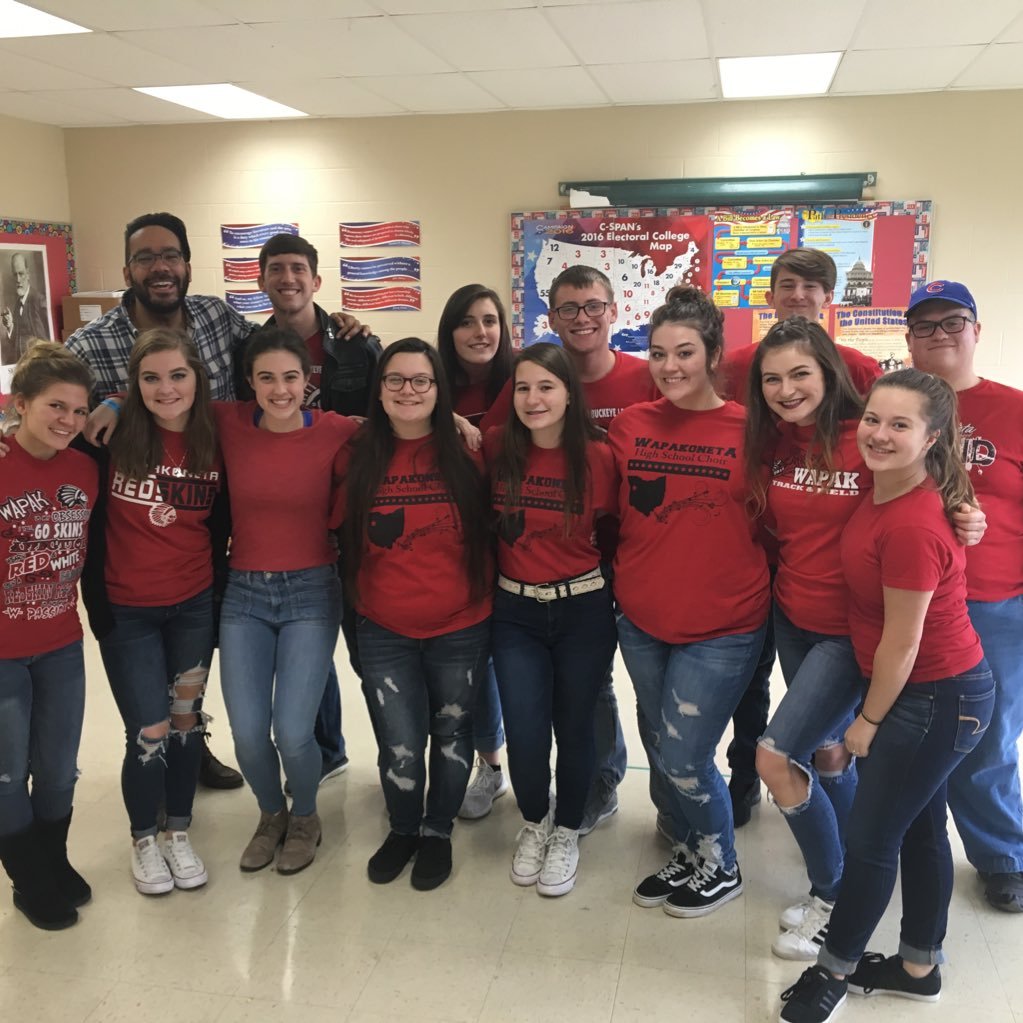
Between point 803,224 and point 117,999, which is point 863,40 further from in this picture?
point 117,999

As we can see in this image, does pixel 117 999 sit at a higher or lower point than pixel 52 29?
lower

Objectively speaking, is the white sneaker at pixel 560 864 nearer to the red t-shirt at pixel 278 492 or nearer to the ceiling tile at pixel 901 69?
the red t-shirt at pixel 278 492

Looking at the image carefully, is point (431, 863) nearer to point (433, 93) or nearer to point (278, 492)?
point (278, 492)

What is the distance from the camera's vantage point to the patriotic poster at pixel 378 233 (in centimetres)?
572

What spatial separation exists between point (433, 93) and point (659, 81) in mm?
1236

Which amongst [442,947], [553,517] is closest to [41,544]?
[553,517]

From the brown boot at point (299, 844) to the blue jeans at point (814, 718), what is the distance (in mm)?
1338

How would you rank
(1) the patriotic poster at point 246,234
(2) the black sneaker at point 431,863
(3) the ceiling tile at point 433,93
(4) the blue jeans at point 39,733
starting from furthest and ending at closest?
(1) the patriotic poster at point 246,234, (3) the ceiling tile at point 433,93, (2) the black sneaker at point 431,863, (4) the blue jeans at point 39,733

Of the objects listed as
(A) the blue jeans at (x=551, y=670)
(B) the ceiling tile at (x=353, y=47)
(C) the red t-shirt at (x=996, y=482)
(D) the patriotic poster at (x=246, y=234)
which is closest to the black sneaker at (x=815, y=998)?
(A) the blue jeans at (x=551, y=670)

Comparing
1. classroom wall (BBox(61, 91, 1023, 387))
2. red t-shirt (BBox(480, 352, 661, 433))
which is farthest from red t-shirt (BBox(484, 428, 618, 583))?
classroom wall (BBox(61, 91, 1023, 387))

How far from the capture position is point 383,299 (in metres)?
5.83

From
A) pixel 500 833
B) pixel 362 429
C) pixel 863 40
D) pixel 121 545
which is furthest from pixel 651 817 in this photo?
pixel 863 40

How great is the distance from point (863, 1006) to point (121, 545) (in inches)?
81.6

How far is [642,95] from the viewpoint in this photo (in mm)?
5012
